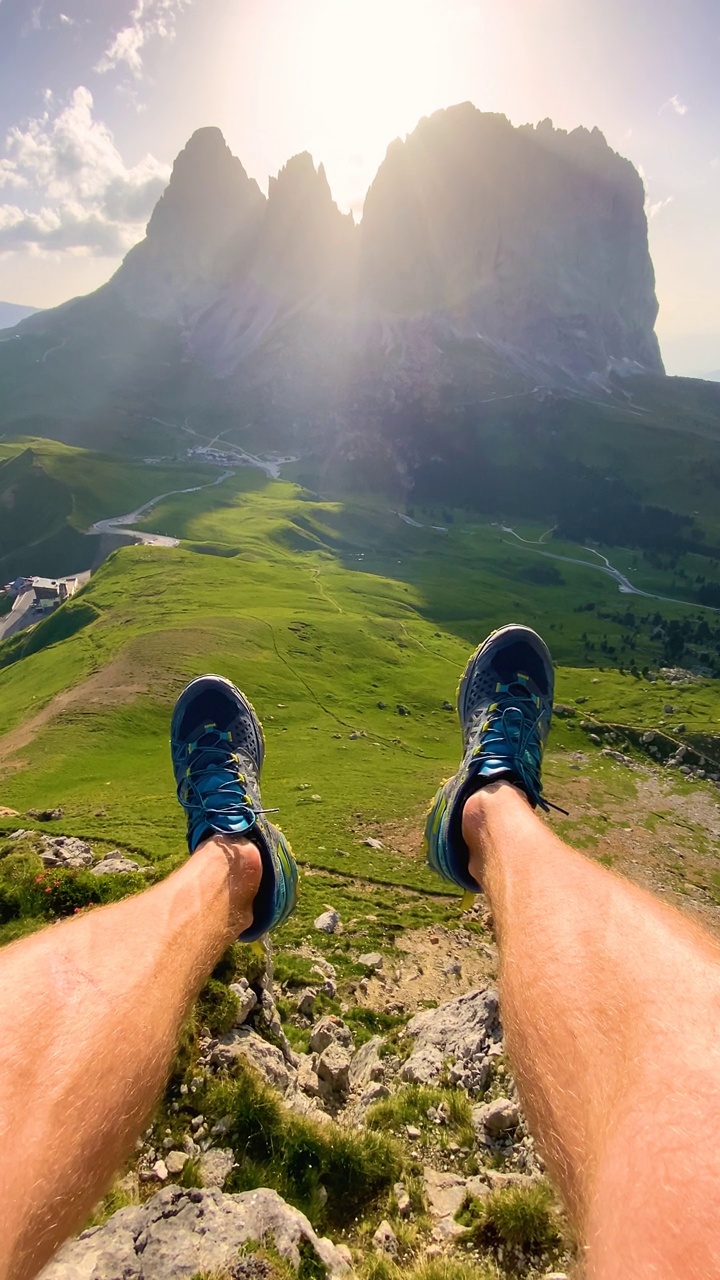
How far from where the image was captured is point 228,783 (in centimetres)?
834

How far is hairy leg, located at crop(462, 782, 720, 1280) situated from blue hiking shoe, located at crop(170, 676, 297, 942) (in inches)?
115

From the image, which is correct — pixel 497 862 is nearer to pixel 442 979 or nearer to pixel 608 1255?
pixel 608 1255


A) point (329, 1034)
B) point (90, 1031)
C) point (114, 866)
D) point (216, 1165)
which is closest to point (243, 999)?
point (329, 1034)

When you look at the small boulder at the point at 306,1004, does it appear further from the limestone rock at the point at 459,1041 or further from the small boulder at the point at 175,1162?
the small boulder at the point at 175,1162

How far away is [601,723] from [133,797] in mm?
51186

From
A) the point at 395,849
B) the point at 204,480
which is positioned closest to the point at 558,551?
the point at 204,480

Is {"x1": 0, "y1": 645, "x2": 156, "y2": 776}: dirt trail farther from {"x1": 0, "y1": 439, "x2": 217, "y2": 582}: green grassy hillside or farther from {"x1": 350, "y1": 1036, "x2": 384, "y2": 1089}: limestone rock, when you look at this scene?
{"x1": 0, "y1": 439, "x2": 217, "y2": 582}: green grassy hillside

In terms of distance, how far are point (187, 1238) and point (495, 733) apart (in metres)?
6.16

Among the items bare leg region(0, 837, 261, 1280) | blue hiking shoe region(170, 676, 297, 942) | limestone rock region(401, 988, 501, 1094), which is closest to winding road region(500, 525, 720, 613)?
limestone rock region(401, 988, 501, 1094)

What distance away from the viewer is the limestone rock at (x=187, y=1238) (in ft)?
15.3

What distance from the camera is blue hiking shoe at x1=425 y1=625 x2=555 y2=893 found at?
727cm

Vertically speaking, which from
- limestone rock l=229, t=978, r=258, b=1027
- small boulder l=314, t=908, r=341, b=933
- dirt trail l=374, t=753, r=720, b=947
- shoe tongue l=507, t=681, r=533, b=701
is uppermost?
shoe tongue l=507, t=681, r=533, b=701

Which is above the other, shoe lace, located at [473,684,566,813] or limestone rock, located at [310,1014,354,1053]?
shoe lace, located at [473,684,566,813]

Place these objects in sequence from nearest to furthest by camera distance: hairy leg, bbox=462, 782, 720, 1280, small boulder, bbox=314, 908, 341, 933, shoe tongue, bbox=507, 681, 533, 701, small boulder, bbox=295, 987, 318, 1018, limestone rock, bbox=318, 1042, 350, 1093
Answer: hairy leg, bbox=462, 782, 720, 1280 → limestone rock, bbox=318, 1042, 350, 1093 → shoe tongue, bbox=507, 681, 533, 701 → small boulder, bbox=295, 987, 318, 1018 → small boulder, bbox=314, 908, 341, 933
